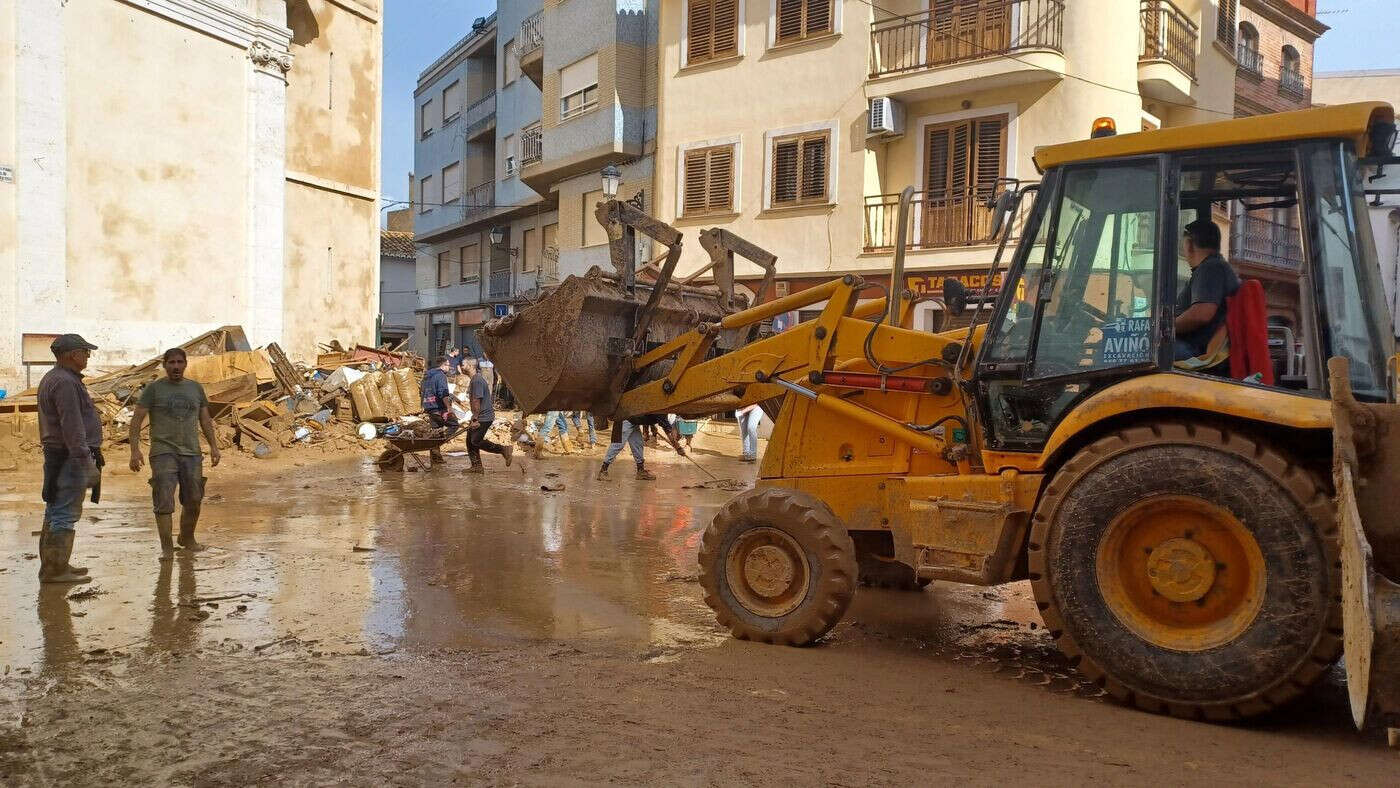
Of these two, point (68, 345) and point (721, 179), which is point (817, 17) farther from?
point (68, 345)

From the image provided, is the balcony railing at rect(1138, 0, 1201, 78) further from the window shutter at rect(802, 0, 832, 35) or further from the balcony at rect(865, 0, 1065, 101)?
the window shutter at rect(802, 0, 832, 35)

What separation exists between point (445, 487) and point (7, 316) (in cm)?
823

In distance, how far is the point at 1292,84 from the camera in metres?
24.7

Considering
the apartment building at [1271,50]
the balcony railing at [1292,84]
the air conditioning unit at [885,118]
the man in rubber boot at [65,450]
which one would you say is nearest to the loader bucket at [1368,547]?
the man in rubber boot at [65,450]

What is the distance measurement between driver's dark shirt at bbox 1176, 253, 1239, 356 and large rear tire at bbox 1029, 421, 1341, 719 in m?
0.54

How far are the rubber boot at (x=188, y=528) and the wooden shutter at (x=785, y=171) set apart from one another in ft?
48.1

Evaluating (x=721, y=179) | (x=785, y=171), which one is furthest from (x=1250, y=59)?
(x=721, y=179)

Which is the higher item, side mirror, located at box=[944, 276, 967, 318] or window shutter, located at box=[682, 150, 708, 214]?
window shutter, located at box=[682, 150, 708, 214]

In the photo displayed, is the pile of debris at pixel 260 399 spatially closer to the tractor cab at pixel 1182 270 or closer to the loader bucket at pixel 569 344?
the loader bucket at pixel 569 344

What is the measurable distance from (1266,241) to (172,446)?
7828mm

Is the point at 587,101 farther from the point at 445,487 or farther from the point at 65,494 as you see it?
the point at 65,494

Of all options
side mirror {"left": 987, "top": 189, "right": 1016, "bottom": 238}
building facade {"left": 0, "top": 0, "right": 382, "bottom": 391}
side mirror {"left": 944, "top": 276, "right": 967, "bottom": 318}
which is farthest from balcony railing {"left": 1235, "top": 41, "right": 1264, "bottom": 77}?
side mirror {"left": 987, "top": 189, "right": 1016, "bottom": 238}

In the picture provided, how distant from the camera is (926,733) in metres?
4.34

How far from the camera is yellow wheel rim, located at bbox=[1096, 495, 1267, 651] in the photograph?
14.2 feet
